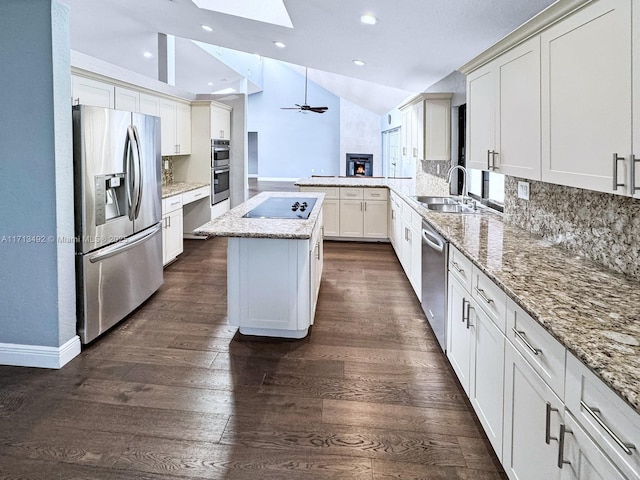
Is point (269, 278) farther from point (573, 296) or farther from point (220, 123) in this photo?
point (220, 123)

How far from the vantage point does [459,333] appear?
8.39ft

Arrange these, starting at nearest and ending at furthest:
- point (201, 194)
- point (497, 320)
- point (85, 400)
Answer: point (497, 320) → point (85, 400) → point (201, 194)

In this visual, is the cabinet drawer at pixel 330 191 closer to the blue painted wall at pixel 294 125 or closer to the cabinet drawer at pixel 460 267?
the cabinet drawer at pixel 460 267

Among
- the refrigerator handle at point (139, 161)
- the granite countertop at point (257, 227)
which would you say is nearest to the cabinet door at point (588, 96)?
the granite countertop at point (257, 227)

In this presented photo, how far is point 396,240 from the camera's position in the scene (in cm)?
584

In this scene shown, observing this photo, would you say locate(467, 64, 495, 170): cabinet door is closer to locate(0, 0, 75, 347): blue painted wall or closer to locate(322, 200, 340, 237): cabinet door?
locate(0, 0, 75, 347): blue painted wall

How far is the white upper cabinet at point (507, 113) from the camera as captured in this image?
2.18 metres

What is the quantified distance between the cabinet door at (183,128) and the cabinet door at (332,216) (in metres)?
2.17

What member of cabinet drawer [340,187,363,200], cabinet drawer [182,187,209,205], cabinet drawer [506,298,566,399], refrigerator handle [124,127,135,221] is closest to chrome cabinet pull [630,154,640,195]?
cabinet drawer [506,298,566,399]

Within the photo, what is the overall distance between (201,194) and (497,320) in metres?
5.55

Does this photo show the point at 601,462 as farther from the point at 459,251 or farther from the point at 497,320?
the point at 459,251

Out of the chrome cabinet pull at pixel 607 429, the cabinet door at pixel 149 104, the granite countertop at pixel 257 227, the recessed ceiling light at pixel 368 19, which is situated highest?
the recessed ceiling light at pixel 368 19

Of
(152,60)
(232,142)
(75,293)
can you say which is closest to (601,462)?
(75,293)

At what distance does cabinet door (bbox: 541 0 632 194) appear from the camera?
58.3 inches
